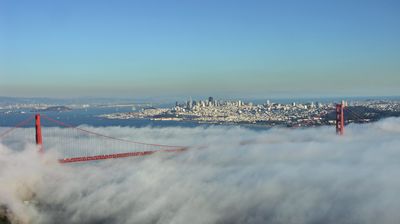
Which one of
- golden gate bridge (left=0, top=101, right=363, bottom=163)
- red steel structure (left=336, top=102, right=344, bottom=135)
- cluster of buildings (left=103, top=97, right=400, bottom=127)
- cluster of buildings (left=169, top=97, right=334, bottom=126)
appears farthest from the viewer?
cluster of buildings (left=169, top=97, right=334, bottom=126)

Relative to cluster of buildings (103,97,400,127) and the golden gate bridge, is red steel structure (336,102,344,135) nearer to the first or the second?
the golden gate bridge

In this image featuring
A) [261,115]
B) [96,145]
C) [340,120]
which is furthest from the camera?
[261,115]

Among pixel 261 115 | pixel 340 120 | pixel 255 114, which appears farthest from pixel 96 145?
pixel 255 114

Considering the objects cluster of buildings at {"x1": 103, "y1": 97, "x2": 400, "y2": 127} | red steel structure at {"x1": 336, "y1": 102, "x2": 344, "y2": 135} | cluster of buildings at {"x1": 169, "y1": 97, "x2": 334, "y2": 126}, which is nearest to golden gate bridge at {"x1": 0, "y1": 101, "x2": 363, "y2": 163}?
red steel structure at {"x1": 336, "y1": 102, "x2": 344, "y2": 135}

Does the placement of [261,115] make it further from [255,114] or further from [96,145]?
[96,145]

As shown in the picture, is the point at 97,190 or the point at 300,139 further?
the point at 300,139

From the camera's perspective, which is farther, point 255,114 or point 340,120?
point 255,114

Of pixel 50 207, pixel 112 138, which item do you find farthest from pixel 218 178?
pixel 112 138

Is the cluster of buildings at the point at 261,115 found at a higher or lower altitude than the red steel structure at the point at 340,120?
lower

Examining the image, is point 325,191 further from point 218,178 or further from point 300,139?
point 300,139

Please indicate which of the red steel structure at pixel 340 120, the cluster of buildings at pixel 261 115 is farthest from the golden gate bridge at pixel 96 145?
the cluster of buildings at pixel 261 115

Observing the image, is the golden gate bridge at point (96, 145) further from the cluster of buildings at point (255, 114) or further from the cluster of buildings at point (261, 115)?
the cluster of buildings at point (255, 114)
